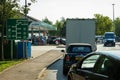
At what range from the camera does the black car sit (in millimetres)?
7454

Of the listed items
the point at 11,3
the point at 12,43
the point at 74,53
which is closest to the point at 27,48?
the point at 12,43

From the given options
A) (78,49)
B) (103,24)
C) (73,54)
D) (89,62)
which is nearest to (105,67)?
(89,62)

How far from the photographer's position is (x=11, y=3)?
2891cm

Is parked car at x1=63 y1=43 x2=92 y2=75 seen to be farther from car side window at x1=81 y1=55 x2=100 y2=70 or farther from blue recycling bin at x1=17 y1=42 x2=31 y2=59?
blue recycling bin at x1=17 y1=42 x2=31 y2=59

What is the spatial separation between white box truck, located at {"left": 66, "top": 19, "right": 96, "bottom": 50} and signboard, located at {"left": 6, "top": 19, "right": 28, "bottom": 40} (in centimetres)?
334

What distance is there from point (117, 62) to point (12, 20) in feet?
74.2

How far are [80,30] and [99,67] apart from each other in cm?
2085

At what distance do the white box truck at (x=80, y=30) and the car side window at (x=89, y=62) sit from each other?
62.2 feet

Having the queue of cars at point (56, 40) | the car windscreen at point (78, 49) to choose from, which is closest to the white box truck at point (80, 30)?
the car windscreen at point (78, 49)

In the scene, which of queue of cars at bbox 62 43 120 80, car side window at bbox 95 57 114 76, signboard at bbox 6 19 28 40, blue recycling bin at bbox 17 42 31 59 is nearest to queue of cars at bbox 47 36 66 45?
blue recycling bin at bbox 17 42 31 59

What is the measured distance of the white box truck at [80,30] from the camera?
28734 millimetres

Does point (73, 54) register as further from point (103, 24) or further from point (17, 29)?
point (103, 24)

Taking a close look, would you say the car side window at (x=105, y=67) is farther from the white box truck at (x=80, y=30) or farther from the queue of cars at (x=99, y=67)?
the white box truck at (x=80, y=30)

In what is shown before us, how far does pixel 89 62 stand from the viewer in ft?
30.9
